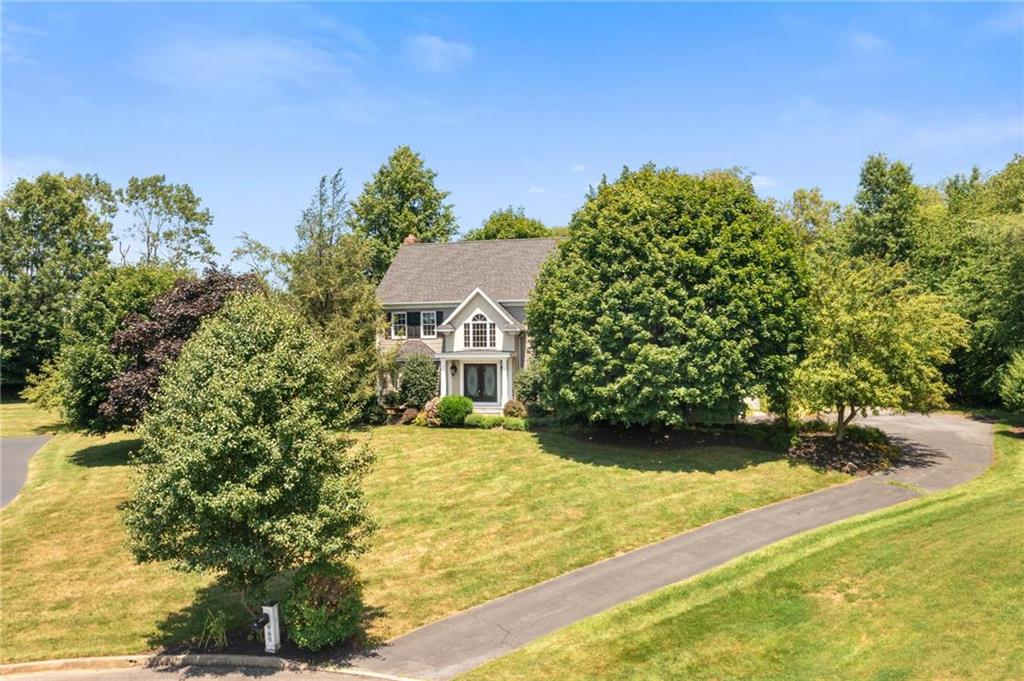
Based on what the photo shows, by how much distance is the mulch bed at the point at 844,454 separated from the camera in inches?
1076

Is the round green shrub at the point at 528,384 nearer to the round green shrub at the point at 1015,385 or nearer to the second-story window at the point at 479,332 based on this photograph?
the second-story window at the point at 479,332

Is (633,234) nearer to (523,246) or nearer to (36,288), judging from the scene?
(523,246)

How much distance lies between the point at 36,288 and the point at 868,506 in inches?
2577

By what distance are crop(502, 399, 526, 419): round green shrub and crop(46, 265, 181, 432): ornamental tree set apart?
18.4 meters

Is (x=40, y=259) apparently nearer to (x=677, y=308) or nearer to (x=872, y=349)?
(x=677, y=308)

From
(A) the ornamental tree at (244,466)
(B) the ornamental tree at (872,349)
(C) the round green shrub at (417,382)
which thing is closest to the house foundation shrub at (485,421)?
(C) the round green shrub at (417,382)

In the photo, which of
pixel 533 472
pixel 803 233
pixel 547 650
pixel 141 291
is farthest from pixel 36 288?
pixel 803 233

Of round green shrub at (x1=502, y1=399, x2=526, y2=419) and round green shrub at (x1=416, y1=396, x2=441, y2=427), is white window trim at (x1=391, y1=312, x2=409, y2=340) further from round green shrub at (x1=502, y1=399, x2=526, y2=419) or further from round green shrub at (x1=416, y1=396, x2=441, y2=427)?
round green shrub at (x1=502, y1=399, x2=526, y2=419)

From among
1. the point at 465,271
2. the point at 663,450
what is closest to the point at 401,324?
the point at 465,271

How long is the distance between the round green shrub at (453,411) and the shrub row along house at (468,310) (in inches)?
112

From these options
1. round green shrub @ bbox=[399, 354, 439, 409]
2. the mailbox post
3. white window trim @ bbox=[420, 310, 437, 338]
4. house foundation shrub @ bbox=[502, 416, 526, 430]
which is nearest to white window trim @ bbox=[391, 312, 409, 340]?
white window trim @ bbox=[420, 310, 437, 338]

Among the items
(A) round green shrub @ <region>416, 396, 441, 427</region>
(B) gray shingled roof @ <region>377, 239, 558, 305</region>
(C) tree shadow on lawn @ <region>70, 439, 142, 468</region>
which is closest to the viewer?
(C) tree shadow on lawn @ <region>70, 439, 142, 468</region>

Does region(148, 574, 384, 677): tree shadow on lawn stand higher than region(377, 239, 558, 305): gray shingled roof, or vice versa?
region(377, 239, 558, 305): gray shingled roof

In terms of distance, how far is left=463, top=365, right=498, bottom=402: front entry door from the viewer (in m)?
41.5
